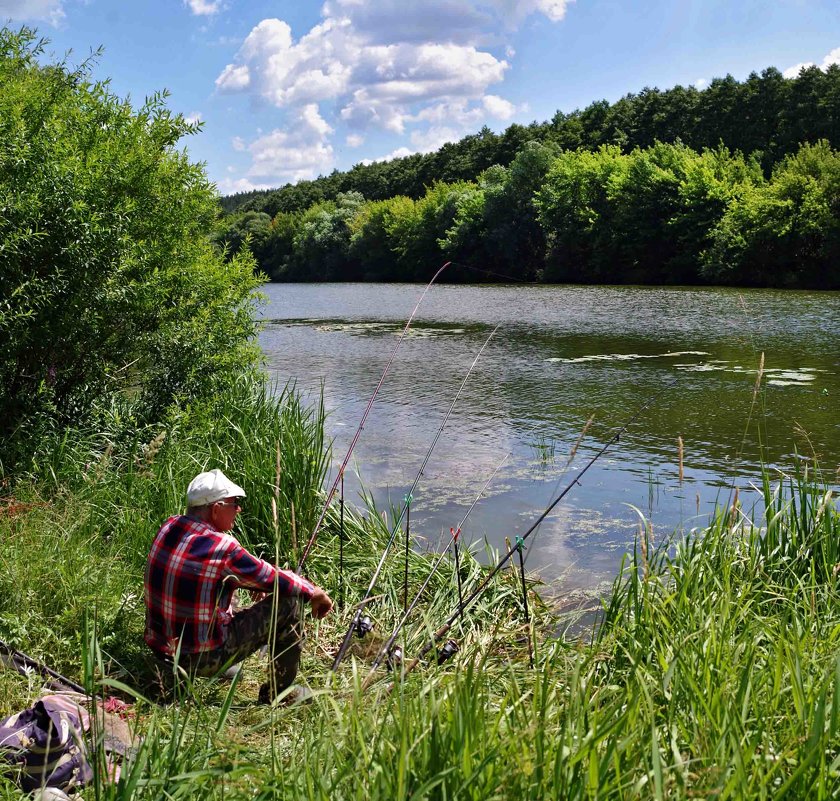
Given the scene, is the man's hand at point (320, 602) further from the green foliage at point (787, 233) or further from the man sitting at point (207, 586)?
the green foliage at point (787, 233)

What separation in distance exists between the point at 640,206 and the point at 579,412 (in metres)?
39.4

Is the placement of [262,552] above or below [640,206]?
below

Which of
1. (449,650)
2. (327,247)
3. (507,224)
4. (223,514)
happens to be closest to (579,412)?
(449,650)

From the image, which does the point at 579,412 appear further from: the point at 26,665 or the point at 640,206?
the point at 640,206

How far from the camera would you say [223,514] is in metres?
3.64

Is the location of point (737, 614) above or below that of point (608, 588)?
above

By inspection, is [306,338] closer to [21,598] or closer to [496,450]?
[496,450]

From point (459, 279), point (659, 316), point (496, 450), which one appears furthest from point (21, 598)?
point (459, 279)

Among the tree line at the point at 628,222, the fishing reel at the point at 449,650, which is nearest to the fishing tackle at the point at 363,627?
the fishing reel at the point at 449,650

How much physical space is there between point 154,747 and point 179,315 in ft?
17.4

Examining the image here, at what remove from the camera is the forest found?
3828 cm

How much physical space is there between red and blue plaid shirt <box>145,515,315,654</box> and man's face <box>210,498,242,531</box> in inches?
1.6

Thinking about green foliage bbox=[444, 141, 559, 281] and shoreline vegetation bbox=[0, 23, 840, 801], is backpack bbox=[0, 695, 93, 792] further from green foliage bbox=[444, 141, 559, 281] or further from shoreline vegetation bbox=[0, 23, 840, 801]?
green foliage bbox=[444, 141, 559, 281]

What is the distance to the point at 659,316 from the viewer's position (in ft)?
82.8
